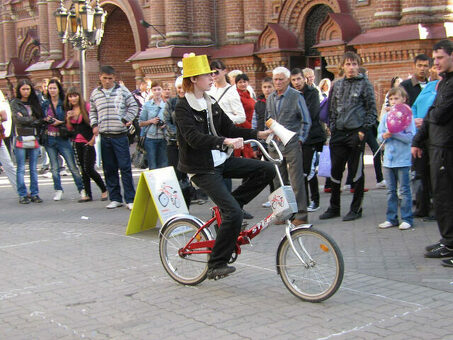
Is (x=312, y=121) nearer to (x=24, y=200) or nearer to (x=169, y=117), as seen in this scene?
(x=169, y=117)

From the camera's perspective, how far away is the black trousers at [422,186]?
308 inches

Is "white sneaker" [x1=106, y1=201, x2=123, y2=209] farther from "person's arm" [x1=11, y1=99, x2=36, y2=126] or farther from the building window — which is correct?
the building window

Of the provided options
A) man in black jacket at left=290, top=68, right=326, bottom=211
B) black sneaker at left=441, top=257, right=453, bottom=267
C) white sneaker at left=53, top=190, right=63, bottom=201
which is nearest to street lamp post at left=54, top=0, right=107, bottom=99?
white sneaker at left=53, top=190, right=63, bottom=201

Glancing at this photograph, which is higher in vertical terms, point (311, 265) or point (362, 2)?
point (362, 2)

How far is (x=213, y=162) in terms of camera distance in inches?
221

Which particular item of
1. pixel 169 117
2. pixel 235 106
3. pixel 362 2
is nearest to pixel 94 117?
pixel 169 117

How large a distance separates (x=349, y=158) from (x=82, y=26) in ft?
32.9

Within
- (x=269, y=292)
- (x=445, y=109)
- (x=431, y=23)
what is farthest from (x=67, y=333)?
(x=431, y=23)

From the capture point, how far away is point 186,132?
5480mm

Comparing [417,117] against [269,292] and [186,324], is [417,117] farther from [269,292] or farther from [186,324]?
[186,324]

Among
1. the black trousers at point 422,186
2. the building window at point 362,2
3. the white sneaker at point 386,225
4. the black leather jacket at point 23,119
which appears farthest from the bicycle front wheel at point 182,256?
the building window at point 362,2

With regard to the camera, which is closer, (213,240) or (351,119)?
(213,240)

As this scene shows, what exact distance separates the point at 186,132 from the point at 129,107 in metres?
4.75

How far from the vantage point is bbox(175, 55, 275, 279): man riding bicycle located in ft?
17.8
